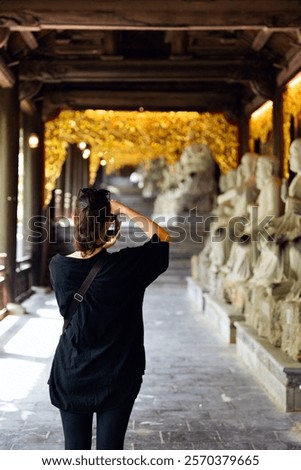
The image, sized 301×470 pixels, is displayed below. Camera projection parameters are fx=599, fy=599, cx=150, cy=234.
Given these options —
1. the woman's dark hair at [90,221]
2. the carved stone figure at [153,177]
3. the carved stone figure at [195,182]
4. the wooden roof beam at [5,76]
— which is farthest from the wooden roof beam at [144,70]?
the carved stone figure at [153,177]

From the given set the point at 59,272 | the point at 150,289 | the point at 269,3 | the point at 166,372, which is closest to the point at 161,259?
the point at 59,272

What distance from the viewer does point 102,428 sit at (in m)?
1.98

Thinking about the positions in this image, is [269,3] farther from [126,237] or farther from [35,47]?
[126,237]

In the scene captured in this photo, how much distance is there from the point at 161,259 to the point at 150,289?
877 cm

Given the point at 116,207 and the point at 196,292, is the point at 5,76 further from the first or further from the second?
the point at 116,207

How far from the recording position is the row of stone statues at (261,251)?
463 cm

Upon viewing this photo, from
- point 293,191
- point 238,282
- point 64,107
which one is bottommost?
point 238,282

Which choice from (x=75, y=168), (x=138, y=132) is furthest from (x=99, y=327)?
(x=75, y=168)

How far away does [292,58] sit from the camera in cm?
699

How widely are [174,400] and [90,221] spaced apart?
8.20 ft

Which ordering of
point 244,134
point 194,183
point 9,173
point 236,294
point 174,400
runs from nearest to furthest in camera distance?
point 174,400
point 236,294
point 9,173
point 244,134
point 194,183

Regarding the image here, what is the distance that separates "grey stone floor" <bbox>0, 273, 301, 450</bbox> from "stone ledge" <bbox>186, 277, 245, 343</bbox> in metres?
0.12

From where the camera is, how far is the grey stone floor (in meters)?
3.33

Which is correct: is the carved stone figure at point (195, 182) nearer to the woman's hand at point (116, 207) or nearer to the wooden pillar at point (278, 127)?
the wooden pillar at point (278, 127)
